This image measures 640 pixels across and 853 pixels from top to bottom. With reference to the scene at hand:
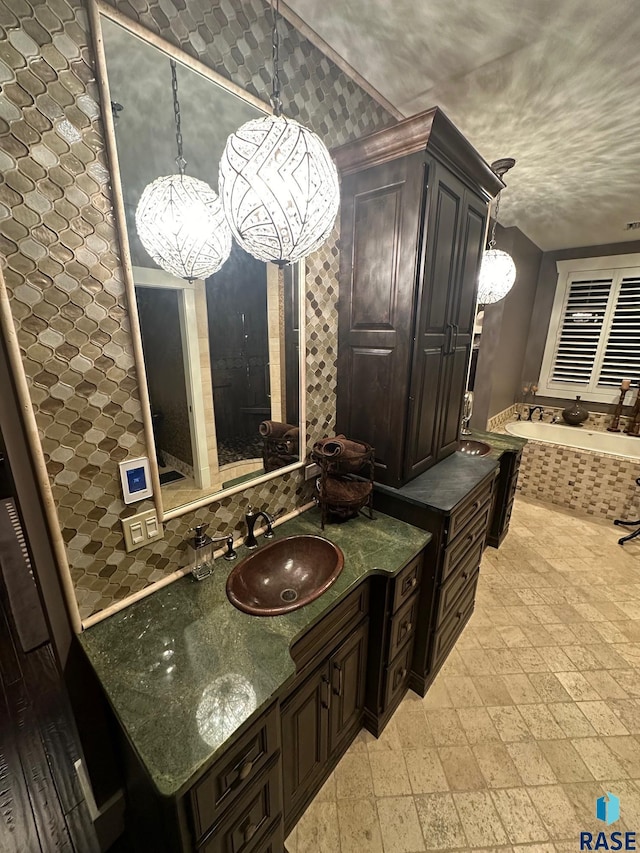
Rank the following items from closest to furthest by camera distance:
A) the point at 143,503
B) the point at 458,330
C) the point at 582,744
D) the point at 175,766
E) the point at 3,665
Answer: the point at 3,665 < the point at 175,766 < the point at 143,503 < the point at 582,744 < the point at 458,330

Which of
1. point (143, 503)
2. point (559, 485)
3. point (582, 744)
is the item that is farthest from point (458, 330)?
point (559, 485)

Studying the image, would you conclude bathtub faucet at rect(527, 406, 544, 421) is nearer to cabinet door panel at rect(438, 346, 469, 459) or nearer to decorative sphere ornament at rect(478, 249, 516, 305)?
decorative sphere ornament at rect(478, 249, 516, 305)

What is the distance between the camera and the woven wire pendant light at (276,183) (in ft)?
2.65

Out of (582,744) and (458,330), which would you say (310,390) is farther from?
(582,744)

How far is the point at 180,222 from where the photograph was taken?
1.05 metres

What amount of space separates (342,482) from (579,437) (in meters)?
4.07

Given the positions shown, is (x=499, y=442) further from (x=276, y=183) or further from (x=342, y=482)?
(x=276, y=183)

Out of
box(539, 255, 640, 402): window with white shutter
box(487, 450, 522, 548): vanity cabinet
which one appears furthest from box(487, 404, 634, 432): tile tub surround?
box(487, 450, 522, 548): vanity cabinet

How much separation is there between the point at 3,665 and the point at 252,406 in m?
1.05

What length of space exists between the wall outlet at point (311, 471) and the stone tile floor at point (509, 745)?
1200 mm

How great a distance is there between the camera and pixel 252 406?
4.81 feet

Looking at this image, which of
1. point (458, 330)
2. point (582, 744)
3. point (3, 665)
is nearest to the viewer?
point (3, 665)

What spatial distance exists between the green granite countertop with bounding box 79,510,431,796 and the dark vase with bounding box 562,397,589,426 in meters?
4.18

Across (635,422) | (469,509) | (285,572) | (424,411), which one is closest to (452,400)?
(424,411)
